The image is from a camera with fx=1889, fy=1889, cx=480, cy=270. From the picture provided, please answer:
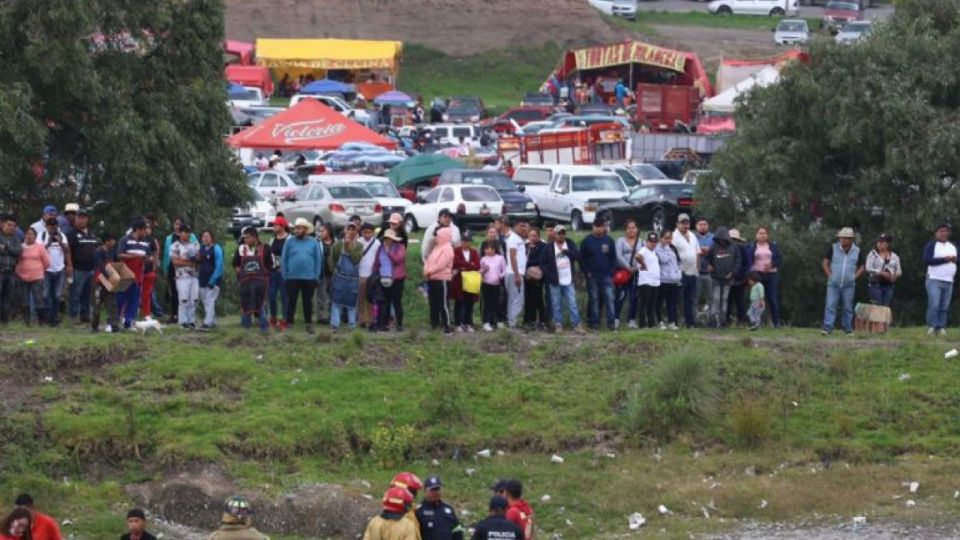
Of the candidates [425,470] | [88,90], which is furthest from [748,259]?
[88,90]

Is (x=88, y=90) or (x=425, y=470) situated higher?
(x=88, y=90)

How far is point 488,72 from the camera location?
85250 mm

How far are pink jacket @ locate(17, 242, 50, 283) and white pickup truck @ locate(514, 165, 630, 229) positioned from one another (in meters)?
21.4

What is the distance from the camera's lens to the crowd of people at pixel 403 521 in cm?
1434

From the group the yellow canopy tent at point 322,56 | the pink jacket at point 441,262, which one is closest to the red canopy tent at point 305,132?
the pink jacket at point 441,262

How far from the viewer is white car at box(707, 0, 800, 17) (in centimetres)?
9394

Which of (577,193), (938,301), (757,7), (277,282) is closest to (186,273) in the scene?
(277,282)

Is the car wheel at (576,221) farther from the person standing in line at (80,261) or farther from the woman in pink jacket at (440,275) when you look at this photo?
the person standing in line at (80,261)

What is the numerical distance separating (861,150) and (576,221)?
37.3ft

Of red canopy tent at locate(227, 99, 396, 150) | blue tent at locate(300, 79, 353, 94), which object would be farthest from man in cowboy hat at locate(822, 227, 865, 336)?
Answer: blue tent at locate(300, 79, 353, 94)

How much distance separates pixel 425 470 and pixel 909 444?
5.68 meters

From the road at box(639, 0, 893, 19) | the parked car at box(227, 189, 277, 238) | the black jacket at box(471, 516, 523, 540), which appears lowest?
the parked car at box(227, 189, 277, 238)

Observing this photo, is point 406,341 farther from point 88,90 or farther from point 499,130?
point 499,130

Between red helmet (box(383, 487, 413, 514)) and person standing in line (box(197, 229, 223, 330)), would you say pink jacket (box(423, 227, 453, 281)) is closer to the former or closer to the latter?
person standing in line (box(197, 229, 223, 330))
